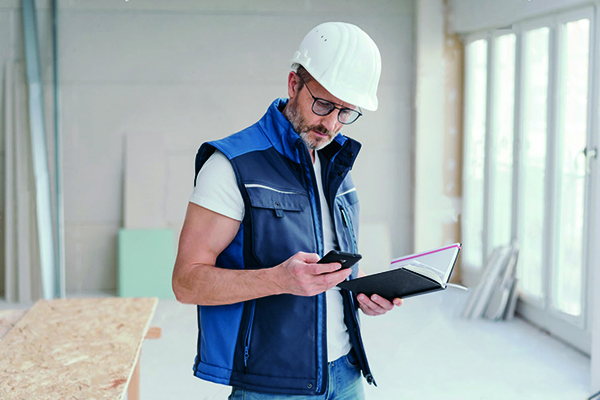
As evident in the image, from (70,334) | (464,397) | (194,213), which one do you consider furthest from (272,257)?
(464,397)

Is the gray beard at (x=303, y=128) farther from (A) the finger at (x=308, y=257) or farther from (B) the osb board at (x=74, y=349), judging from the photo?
(B) the osb board at (x=74, y=349)

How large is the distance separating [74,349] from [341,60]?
1.13 m

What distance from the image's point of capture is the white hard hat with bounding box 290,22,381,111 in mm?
1305

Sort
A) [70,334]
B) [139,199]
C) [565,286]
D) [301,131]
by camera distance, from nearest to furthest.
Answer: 1. [301,131]
2. [70,334]
3. [565,286]
4. [139,199]

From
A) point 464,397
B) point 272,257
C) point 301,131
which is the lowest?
point 464,397

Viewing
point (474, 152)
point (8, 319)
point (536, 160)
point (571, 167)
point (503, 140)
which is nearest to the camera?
point (8, 319)

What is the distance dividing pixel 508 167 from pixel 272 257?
3258 mm

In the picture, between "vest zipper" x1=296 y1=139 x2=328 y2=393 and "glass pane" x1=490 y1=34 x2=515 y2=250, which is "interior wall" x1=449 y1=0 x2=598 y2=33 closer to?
"glass pane" x1=490 y1=34 x2=515 y2=250

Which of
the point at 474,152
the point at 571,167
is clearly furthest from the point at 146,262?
the point at 571,167

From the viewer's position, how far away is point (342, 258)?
42.6 inches

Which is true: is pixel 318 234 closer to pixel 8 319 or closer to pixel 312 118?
pixel 312 118

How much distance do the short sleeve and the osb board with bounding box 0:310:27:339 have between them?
1125mm

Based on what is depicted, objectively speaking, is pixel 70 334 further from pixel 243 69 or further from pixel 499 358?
pixel 243 69

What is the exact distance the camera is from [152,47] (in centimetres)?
427
